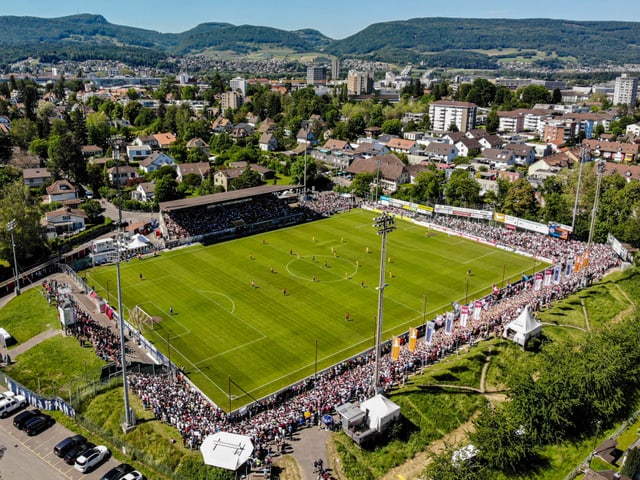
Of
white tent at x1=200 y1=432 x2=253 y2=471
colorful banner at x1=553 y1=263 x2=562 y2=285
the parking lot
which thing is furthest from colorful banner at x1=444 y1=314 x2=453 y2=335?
the parking lot

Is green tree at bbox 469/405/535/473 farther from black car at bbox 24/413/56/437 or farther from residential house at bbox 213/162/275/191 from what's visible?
residential house at bbox 213/162/275/191

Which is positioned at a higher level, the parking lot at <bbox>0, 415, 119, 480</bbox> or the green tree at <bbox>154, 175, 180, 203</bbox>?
the green tree at <bbox>154, 175, 180, 203</bbox>

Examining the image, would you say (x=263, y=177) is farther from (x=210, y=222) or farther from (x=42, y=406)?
(x=42, y=406)

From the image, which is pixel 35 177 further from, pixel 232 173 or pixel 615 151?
pixel 615 151

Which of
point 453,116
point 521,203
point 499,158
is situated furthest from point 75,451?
point 453,116

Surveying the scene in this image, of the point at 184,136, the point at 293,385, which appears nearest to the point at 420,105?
the point at 184,136

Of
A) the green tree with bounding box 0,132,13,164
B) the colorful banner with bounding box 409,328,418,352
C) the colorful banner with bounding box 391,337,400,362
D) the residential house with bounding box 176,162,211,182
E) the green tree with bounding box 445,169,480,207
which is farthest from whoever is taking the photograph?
the residential house with bounding box 176,162,211,182
